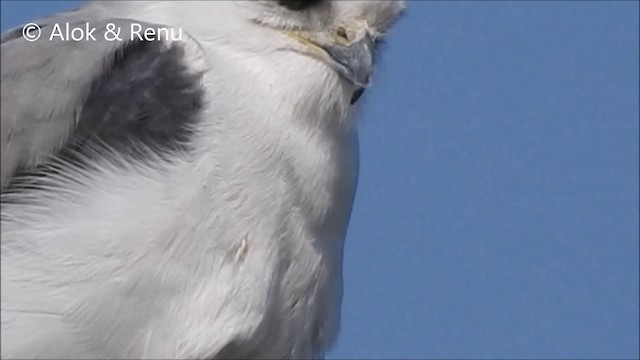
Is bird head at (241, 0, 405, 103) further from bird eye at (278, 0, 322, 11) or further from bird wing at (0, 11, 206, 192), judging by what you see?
bird wing at (0, 11, 206, 192)

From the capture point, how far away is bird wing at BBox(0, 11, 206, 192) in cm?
613

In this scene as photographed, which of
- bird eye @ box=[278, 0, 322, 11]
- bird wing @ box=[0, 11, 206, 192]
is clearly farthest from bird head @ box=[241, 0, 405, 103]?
bird wing @ box=[0, 11, 206, 192]

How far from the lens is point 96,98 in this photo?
6.19m

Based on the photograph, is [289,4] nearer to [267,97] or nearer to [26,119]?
[267,97]

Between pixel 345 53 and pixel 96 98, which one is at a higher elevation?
pixel 345 53

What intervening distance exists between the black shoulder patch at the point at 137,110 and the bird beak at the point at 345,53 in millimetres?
456

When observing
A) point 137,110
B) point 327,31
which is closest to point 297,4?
point 327,31

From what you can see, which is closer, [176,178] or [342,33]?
[176,178]

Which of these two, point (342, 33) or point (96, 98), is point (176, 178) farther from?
point (342, 33)

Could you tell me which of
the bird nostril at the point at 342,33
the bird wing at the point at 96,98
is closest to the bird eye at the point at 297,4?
the bird nostril at the point at 342,33

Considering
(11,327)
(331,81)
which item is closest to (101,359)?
(11,327)

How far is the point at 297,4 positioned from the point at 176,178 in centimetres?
77

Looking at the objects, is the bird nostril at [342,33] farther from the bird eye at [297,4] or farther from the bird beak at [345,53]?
the bird eye at [297,4]

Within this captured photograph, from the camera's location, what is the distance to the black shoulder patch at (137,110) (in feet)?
20.3
